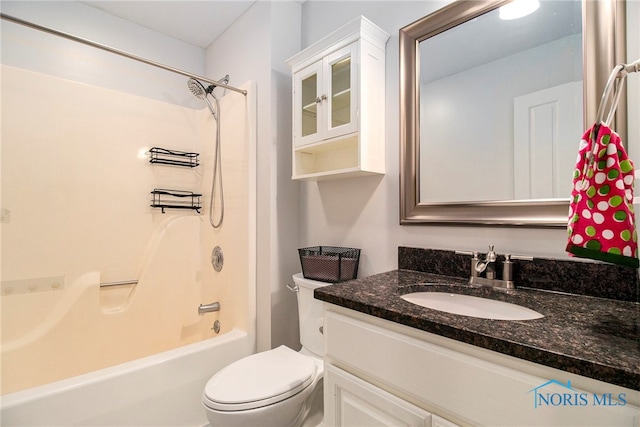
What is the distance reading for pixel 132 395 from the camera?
133 cm

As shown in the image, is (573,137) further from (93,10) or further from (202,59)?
(93,10)

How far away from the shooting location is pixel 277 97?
6.14 feet

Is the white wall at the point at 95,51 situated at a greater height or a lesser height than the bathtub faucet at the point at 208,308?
greater

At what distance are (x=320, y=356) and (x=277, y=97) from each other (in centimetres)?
150

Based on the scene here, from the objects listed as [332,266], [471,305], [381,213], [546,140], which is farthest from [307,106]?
[471,305]

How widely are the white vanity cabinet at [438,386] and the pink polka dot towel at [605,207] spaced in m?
0.31

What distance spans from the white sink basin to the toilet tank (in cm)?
52

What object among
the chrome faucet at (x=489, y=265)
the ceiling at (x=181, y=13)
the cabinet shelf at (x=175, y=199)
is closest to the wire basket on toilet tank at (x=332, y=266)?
the chrome faucet at (x=489, y=265)

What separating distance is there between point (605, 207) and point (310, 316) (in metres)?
1.22

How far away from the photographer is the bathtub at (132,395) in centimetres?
114

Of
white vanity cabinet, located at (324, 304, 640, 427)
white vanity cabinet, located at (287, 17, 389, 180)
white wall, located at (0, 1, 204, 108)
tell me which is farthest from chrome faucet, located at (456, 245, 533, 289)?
white wall, located at (0, 1, 204, 108)

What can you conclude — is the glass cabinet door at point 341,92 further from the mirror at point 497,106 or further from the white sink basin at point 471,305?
the white sink basin at point 471,305

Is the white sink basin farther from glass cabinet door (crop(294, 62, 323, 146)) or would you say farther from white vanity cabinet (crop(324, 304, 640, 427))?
glass cabinet door (crop(294, 62, 323, 146))

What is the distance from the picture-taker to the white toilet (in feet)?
3.68
